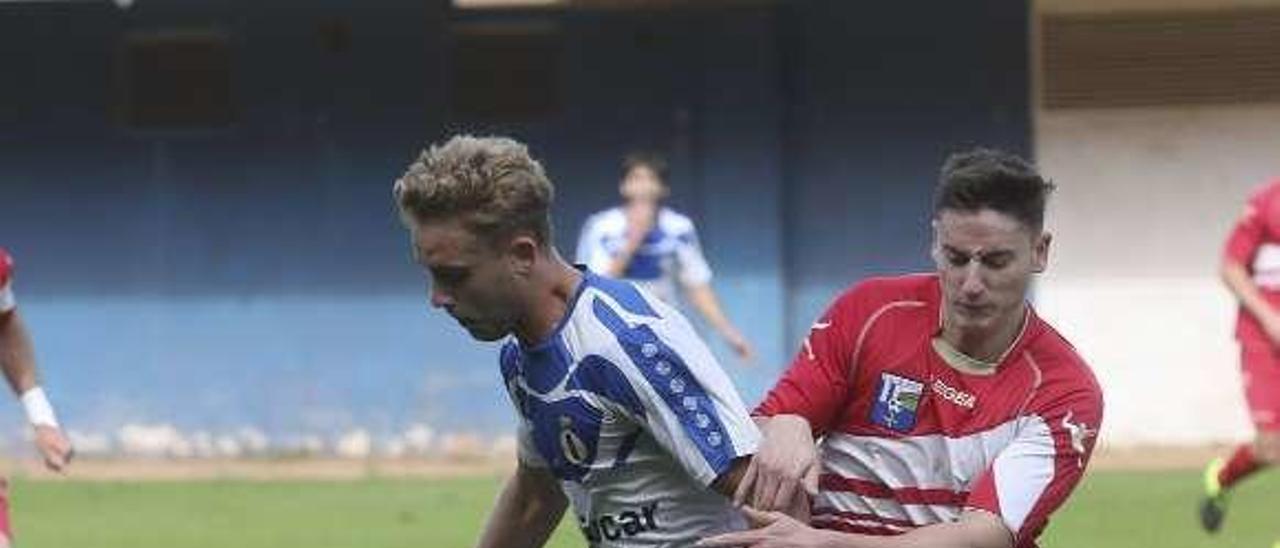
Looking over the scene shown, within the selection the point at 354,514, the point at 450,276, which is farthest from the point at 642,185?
the point at 450,276

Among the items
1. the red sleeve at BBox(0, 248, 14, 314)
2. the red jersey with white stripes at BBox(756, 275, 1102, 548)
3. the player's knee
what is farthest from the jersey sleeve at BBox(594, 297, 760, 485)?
the player's knee

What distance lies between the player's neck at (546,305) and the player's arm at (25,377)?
4.02m

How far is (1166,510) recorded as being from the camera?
537 inches

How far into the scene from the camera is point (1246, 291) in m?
11.1

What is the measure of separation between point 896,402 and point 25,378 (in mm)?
4341

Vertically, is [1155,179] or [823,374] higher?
[823,374]

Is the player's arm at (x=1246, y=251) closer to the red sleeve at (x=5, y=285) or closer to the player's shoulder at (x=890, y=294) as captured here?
the red sleeve at (x=5, y=285)

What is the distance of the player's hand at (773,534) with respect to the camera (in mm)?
4539

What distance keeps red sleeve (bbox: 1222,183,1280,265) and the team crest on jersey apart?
252 inches

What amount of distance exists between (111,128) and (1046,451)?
48.0 feet

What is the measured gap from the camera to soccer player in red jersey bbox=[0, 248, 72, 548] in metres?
8.35

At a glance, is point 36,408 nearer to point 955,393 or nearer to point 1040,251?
point 955,393

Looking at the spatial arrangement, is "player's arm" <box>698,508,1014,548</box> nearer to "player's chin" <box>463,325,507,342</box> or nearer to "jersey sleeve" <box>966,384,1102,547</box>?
"jersey sleeve" <box>966,384,1102,547</box>

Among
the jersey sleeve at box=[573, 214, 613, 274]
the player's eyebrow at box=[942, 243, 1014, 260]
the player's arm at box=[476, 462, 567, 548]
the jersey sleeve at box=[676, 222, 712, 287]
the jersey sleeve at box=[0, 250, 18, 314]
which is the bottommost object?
the jersey sleeve at box=[676, 222, 712, 287]
